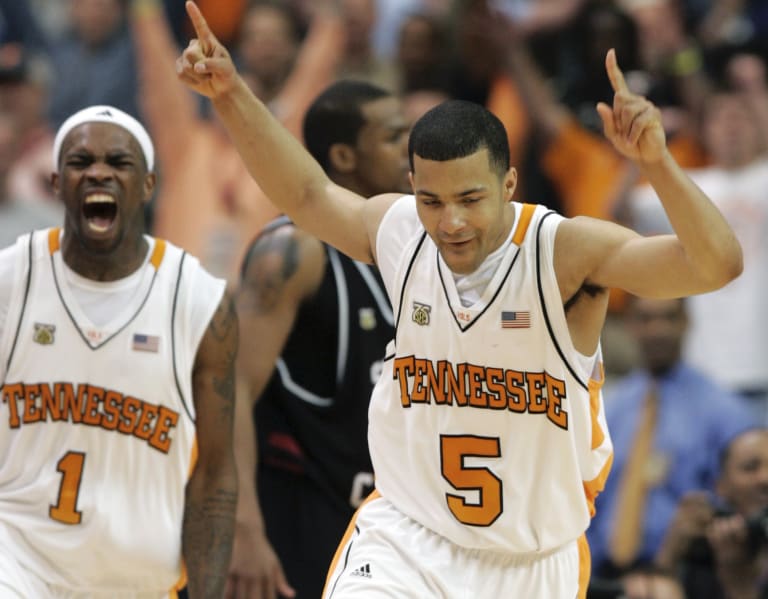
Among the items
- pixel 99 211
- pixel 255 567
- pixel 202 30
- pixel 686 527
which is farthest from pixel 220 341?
pixel 686 527

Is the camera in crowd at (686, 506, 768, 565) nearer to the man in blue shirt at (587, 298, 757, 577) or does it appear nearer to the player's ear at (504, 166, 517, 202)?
the man in blue shirt at (587, 298, 757, 577)

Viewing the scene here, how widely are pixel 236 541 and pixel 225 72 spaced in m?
2.20

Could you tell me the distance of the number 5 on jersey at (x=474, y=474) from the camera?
5.03 metres

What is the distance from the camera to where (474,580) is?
5.07m

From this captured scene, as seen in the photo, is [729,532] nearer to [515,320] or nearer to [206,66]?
[515,320]

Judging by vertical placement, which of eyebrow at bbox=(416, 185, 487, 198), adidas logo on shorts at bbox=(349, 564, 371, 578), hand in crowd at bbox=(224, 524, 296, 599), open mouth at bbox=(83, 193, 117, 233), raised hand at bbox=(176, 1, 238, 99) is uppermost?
raised hand at bbox=(176, 1, 238, 99)

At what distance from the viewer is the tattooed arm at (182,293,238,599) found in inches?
229

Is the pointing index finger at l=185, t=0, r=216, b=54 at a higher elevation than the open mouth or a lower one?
higher

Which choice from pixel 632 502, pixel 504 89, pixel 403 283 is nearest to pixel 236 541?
pixel 403 283

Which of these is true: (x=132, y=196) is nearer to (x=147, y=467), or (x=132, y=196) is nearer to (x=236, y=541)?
(x=147, y=467)

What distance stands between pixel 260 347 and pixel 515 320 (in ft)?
5.68

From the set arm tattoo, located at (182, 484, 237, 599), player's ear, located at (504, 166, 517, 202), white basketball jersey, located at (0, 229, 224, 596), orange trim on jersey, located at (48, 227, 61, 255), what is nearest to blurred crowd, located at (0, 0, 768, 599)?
arm tattoo, located at (182, 484, 237, 599)

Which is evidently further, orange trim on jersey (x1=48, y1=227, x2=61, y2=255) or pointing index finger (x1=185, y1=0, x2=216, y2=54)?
orange trim on jersey (x1=48, y1=227, x2=61, y2=255)

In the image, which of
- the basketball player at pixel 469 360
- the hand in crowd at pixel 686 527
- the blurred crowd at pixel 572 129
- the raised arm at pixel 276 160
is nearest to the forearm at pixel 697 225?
the basketball player at pixel 469 360
